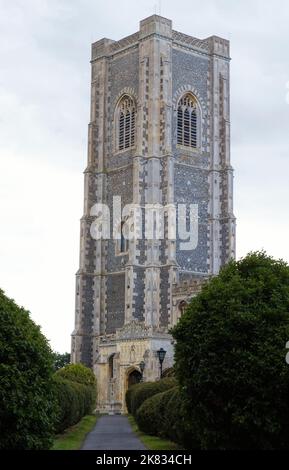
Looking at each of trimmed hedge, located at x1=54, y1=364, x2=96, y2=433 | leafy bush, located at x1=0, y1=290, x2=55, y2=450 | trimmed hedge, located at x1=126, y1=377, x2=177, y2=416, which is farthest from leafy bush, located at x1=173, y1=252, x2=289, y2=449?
trimmed hedge, located at x1=126, y1=377, x2=177, y2=416

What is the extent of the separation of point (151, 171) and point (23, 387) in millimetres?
46828

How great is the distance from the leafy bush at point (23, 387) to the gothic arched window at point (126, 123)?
158 feet

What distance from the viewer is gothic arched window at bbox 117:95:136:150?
7006 cm

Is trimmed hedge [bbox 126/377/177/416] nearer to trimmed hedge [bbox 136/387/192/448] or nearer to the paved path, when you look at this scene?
the paved path

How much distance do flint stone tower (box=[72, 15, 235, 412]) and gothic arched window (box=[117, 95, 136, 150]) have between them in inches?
3.0

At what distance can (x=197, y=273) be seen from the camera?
67.2 m

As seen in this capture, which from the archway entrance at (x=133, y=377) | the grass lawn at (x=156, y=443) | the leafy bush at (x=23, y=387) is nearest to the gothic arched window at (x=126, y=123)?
the archway entrance at (x=133, y=377)

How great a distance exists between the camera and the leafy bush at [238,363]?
20734mm

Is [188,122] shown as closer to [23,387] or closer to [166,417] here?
[166,417]

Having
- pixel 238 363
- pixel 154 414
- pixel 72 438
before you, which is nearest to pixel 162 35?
pixel 154 414

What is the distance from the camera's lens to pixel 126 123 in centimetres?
7094

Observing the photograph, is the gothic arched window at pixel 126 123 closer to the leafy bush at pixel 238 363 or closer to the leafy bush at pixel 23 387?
the leafy bush at pixel 238 363
